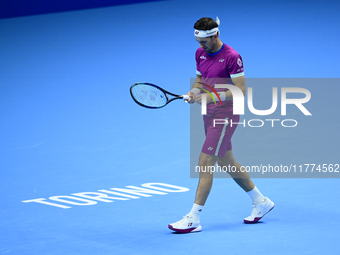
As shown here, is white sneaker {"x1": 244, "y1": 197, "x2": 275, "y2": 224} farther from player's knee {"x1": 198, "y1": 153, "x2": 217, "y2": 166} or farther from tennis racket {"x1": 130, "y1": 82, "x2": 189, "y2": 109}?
tennis racket {"x1": 130, "y1": 82, "x2": 189, "y2": 109}

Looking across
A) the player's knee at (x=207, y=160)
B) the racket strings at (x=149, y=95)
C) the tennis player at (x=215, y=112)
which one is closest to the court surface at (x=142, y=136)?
the tennis player at (x=215, y=112)

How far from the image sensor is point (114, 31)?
50.0 ft

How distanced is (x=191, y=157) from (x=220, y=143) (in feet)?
8.29

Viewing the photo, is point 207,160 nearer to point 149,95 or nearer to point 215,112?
point 215,112

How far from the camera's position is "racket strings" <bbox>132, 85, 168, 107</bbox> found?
208 inches

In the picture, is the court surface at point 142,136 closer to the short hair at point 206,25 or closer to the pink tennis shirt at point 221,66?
the pink tennis shirt at point 221,66

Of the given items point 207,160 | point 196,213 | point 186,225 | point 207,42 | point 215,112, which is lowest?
point 186,225

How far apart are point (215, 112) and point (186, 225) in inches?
42.1

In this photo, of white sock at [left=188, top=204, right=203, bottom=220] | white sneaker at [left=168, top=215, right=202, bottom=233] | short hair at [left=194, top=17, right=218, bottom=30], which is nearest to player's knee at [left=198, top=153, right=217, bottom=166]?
white sock at [left=188, top=204, right=203, bottom=220]

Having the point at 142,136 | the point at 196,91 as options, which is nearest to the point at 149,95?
the point at 196,91

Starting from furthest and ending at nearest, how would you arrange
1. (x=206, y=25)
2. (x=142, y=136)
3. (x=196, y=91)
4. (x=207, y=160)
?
1. (x=142, y=136)
2. (x=196, y=91)
3. (x=207, y=160)
4. (x=206, y=25)

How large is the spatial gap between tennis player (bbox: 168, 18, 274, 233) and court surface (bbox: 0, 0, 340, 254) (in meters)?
0.20

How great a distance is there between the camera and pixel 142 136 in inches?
335

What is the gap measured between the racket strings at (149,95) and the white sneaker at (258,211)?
133cm
